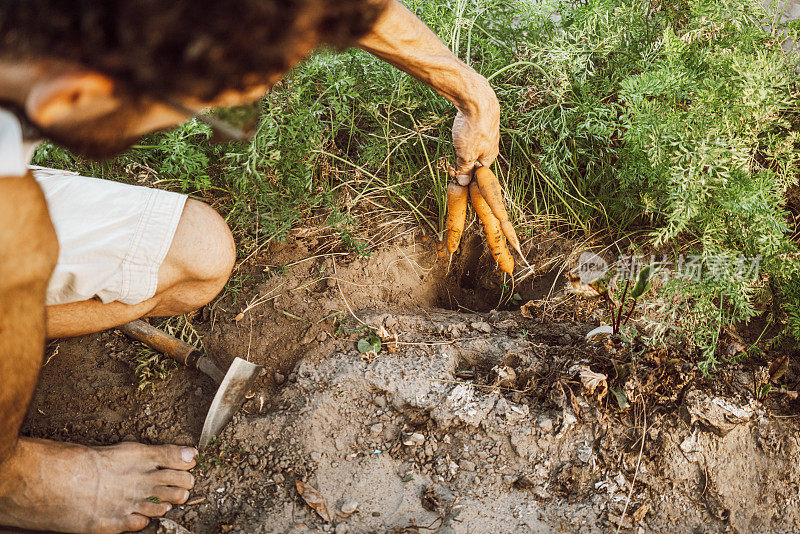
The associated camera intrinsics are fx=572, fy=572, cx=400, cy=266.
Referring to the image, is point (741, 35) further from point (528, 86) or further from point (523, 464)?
point (523, 464)

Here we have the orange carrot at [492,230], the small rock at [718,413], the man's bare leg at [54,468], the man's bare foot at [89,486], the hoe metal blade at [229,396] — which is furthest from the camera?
the orange carrot at [492,230]

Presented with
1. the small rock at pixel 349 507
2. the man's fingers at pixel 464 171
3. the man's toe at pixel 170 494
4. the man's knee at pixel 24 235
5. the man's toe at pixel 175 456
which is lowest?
the man's toe at pixel 170 494

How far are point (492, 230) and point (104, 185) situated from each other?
1.23 m

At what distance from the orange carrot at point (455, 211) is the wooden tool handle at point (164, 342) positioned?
962 mm

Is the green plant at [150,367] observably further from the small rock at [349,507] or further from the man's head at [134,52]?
the man's head at [134,52]

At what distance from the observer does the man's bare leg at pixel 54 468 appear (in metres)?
0.96

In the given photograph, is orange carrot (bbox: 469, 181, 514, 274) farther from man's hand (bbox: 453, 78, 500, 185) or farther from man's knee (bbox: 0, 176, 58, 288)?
man's knee (bbox: 0, 176, 58, 288)

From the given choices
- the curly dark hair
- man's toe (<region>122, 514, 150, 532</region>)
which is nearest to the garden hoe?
man's toe (<region>122, 514, 150, 532</region>)

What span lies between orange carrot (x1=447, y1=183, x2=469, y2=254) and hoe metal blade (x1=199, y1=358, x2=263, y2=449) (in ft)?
2.73

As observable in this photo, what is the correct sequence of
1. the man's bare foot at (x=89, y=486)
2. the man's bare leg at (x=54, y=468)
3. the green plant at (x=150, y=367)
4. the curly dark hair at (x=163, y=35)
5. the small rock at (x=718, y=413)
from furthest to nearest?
the green plant at (x=150, y=367) → the small rock at (x=718, y=413) → the man's bare foot at (x=89, y=486) → the man's bare leg at (x=54, y=468) → the curly dark hair at (x=163, y=35)

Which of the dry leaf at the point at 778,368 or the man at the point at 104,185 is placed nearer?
the man at the point at 104,185

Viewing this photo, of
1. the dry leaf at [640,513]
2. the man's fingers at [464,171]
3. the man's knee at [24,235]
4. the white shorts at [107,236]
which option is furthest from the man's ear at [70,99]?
the dry leaf at [640,513]

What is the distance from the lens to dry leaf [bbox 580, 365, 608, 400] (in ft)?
5.19

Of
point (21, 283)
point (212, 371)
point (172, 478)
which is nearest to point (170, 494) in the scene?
point (172, 478)
